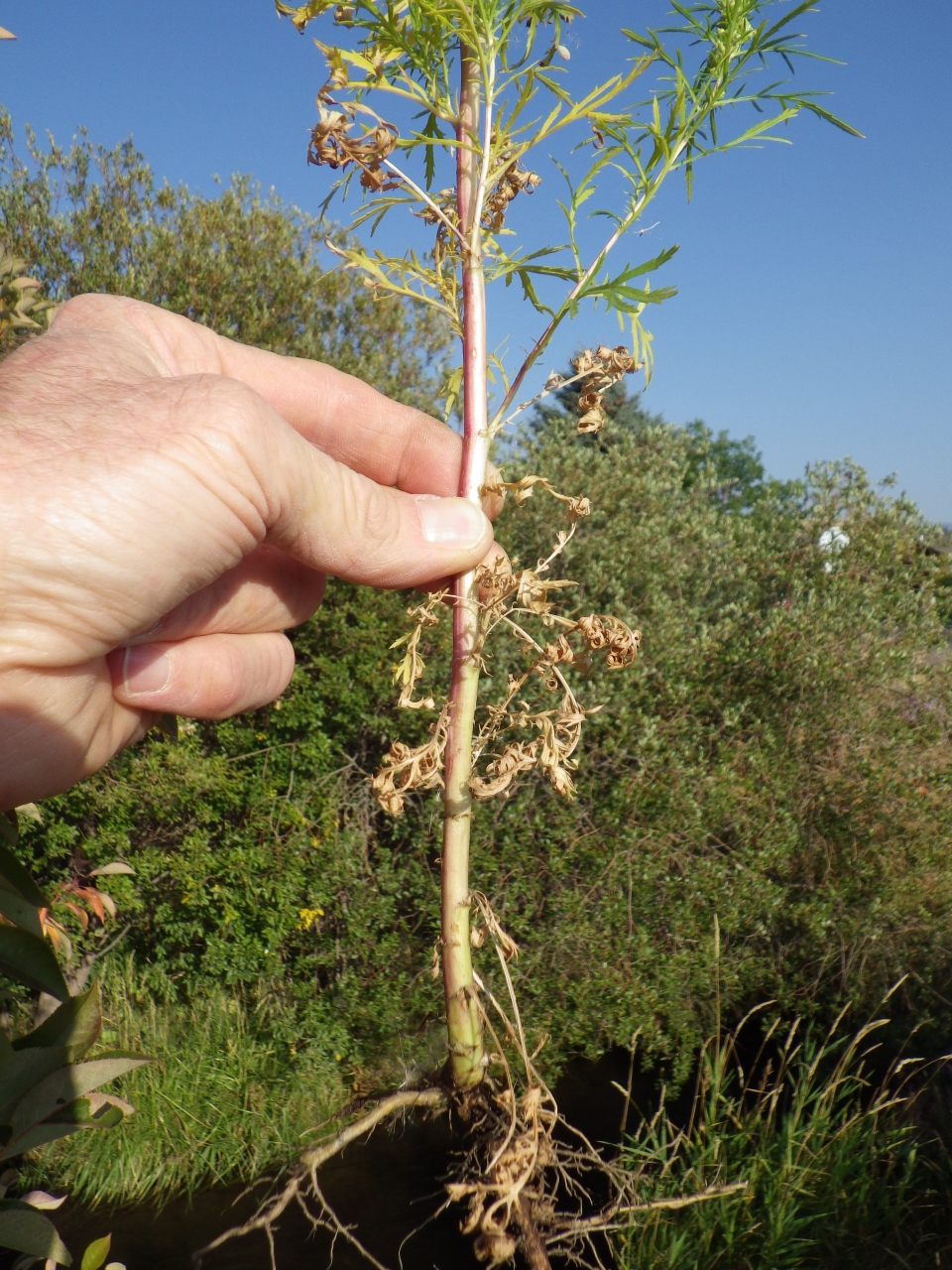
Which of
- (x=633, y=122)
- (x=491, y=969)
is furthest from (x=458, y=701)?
(x=491, y=969)

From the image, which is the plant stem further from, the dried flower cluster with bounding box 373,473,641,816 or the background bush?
the background bush

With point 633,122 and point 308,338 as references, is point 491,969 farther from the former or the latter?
point 308,338

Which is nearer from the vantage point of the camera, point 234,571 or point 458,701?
point 458,701

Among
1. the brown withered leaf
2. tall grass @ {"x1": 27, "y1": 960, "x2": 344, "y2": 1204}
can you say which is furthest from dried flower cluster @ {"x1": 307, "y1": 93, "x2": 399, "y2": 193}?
tall grass @ {"x1": 27, "y1": 960, "x2": 344, "y2": 1204}

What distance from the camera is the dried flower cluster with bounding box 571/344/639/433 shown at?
182cm

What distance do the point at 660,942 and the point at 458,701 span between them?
158 inches

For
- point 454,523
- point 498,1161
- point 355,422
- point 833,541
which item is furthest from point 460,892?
point 833,541

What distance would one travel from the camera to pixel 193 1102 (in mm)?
4773

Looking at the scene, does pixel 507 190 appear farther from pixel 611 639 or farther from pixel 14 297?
pixel 14 297

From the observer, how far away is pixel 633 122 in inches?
68.7

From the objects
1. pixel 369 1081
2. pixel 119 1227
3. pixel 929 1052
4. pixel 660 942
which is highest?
pixel 660 942

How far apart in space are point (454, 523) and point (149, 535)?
613 millimetres

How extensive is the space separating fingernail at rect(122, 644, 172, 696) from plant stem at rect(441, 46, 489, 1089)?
0.61 metres

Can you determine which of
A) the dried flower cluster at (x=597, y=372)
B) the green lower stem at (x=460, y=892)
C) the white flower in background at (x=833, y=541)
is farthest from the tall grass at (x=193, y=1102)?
the white flower in background at (x=833, y=541)
